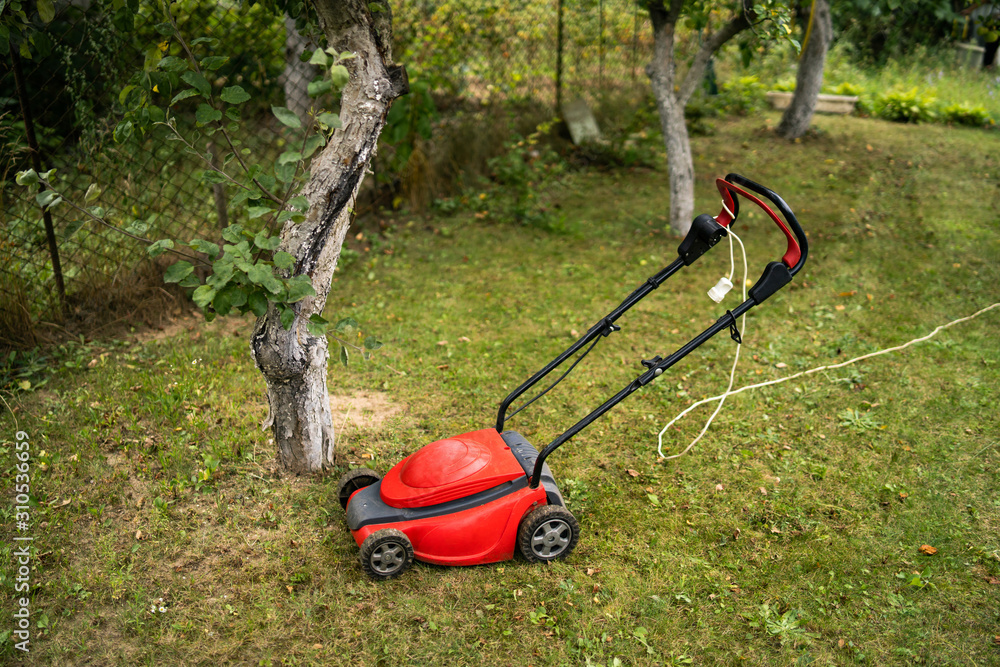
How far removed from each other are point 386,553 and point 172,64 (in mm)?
1946

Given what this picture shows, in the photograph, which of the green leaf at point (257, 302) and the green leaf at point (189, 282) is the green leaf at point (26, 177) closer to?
the green leaf at point (189, 282)

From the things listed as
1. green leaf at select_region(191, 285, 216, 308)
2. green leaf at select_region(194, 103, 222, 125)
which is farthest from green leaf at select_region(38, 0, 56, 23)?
green leaf at select_region(191, 285, 216, 308)

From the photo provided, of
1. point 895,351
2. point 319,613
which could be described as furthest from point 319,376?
point 895,351

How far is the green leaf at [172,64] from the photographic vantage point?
2.27 meters

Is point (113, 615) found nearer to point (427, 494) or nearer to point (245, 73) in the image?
point (427, 494)

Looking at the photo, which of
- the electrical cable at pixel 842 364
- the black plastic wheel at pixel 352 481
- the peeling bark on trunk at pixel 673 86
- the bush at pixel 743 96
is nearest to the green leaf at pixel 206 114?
the black plastic wheel at pixel 352 481

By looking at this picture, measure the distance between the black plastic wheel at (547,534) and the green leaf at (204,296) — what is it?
1.48m

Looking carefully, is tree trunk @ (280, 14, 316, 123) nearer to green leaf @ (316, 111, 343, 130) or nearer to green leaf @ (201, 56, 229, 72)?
green leaf @ (201, 56, 229, 72)

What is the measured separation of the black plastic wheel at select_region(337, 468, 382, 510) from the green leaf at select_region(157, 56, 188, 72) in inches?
69.5

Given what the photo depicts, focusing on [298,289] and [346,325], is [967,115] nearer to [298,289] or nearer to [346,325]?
[346,325]

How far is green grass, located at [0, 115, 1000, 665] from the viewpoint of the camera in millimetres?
2555

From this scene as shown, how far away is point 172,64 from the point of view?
228 centimetres

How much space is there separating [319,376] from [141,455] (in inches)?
41.5

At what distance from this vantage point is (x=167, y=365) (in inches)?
163
